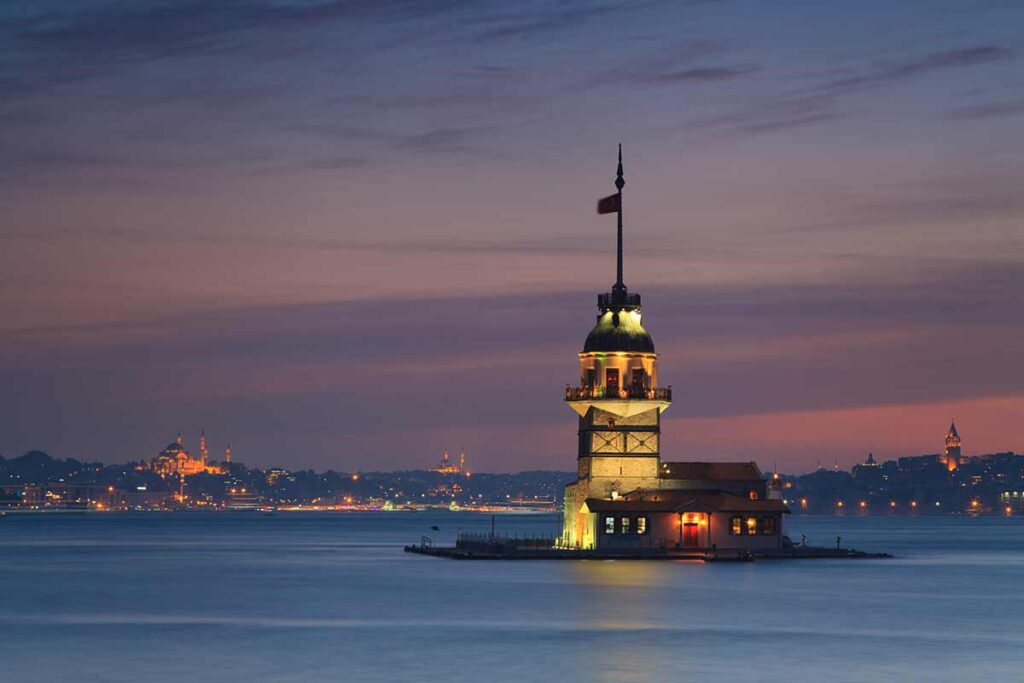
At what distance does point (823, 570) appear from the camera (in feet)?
384

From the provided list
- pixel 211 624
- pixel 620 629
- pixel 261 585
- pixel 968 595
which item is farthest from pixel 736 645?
pixel 261 585

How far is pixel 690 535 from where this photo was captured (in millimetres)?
119750

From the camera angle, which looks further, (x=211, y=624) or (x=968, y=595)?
(x=968, y=595)

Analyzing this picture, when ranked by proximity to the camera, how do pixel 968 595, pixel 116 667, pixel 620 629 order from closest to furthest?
pixel 116 667
pixel 620 629
pixel 968 595

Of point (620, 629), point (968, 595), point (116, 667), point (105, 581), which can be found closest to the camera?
point (116, 667)

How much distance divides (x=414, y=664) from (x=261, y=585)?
46.1m

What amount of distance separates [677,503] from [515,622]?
39.5m

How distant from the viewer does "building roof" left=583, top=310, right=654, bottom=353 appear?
119 metres

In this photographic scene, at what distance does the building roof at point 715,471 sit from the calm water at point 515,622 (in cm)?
707

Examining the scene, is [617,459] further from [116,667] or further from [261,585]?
[116,667]

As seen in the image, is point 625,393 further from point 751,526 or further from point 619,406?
point 751,526

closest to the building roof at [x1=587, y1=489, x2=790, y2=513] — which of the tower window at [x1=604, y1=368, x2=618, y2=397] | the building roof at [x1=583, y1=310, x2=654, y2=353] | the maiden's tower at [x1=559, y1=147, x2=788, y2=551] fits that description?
the maiden's tower at [x1=559, y1=147, x2=788, y2=551]

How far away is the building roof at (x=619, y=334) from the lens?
11944 cm

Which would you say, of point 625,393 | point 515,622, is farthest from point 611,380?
point 515,622
